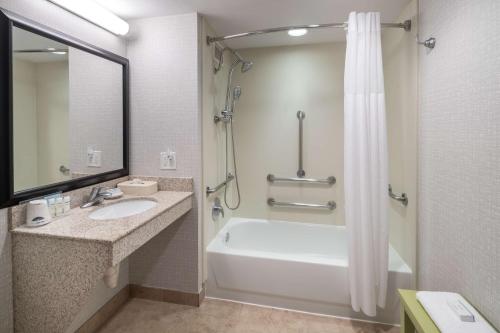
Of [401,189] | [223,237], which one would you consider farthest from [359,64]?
[223,237]

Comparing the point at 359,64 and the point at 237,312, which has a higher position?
the point at 359,64

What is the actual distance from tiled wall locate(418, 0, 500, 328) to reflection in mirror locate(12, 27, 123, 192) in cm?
212

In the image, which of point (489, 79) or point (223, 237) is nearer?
point (489, 79)

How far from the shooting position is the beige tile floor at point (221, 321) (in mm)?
1805

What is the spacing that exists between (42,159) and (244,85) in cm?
188

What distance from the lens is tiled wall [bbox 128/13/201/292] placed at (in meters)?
1.97

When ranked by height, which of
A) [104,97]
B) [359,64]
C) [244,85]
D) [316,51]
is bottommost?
[104,97]

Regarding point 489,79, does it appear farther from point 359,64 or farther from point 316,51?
point 316,51

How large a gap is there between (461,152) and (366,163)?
0.51 m

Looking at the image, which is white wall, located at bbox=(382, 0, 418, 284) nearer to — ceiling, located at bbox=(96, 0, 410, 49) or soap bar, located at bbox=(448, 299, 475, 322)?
ceiling, located at bbox=(96, 0, 410, 49)

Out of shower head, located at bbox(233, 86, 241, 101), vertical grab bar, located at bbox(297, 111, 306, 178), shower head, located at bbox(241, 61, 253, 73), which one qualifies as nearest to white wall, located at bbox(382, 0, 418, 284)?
vertical grab bar, located at bbox(297, 111, 306, 178)

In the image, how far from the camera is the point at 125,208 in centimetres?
184

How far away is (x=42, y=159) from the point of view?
1.47 m

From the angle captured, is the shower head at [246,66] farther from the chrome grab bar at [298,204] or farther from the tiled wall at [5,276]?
the tiled wall at [5,276]
